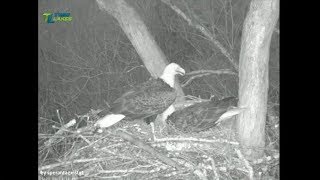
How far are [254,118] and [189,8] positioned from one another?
1.50 meters

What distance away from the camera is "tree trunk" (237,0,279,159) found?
19.6 ft

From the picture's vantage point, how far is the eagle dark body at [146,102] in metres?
6.20

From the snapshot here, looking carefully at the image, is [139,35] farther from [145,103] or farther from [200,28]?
[145,103]

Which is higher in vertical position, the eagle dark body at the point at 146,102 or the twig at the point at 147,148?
the eagle dark body at the point at 146,102

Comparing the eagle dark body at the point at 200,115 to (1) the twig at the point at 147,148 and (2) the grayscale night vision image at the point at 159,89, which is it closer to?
(2) the grayscale night vision image at the point at 159,89

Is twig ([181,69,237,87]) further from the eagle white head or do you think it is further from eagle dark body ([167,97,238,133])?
eagle dark body ([167,97,238,133])

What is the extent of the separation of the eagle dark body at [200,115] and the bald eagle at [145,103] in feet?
0.42

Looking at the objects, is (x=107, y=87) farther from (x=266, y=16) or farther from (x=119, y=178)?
(x=266, y=16)

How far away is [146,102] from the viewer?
6207 mm

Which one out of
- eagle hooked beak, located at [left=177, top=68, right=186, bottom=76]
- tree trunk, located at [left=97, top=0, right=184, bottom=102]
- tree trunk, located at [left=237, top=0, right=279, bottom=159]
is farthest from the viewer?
tree trunk, located at [left=97, top=0, right=184, bottom=102]

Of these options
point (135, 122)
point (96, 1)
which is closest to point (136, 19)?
point (96, 1)

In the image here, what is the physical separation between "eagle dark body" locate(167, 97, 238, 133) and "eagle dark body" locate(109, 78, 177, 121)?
7.5 inches

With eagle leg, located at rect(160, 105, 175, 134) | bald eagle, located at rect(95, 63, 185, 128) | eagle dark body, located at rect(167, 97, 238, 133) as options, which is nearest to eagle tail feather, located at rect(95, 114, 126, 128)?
bald eagle, located at rect(95, 63, 185, 128)

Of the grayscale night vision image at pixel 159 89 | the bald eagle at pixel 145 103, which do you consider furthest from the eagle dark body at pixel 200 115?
the bald eagle at pixel 145 103
